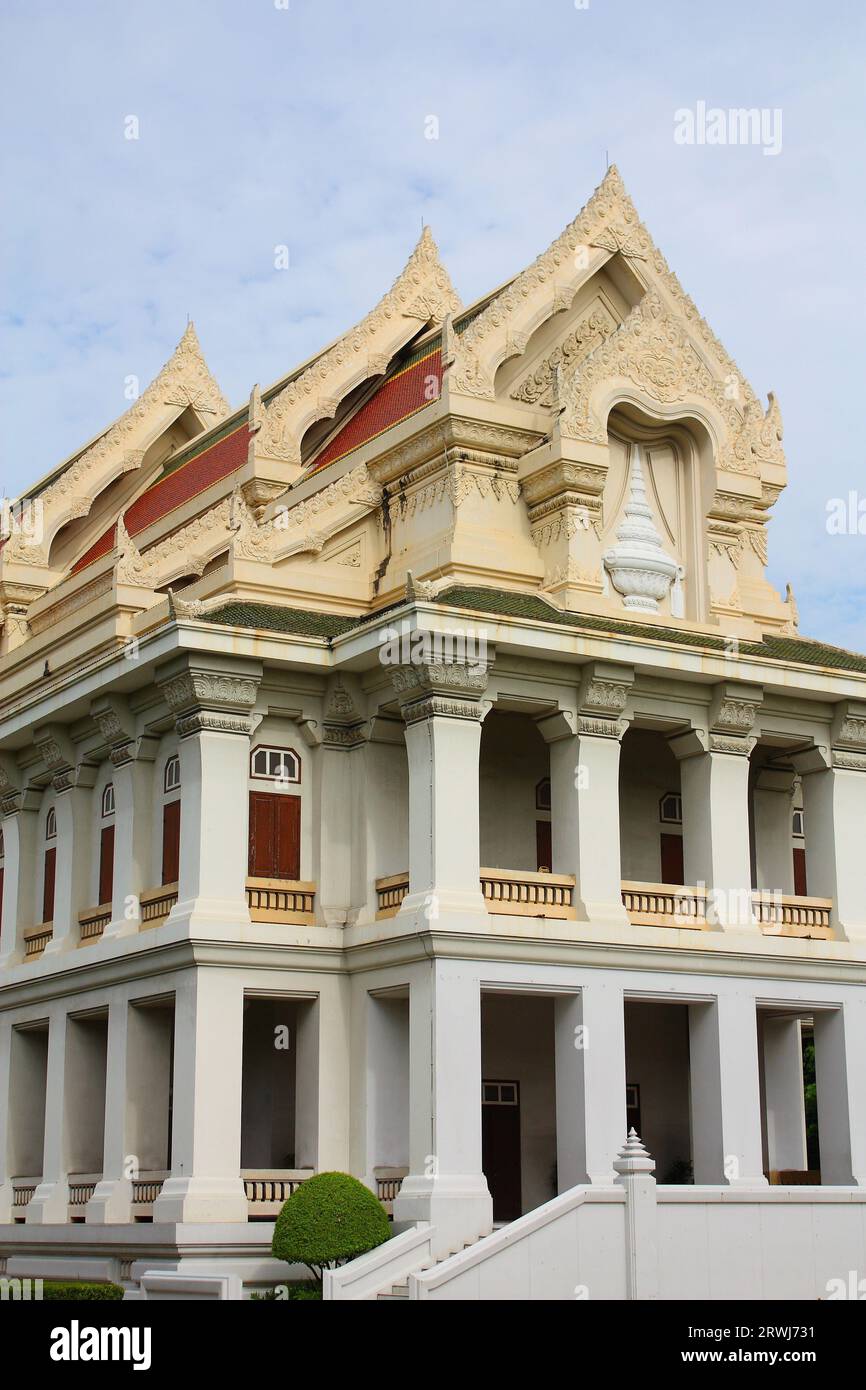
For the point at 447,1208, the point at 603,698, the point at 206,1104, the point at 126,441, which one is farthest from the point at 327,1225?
the point at 126,441

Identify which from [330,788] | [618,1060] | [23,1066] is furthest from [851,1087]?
[23,1066]

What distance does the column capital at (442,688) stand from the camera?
24.8m

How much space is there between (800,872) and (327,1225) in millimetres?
11600

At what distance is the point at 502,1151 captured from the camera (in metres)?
27.6

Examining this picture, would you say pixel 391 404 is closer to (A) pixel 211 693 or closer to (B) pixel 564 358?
(B) pixel 564 358

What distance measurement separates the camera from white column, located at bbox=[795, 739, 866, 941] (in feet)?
91.6

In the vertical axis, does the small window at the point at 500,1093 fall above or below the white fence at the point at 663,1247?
above

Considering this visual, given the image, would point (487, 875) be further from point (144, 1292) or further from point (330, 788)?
point (144, 1292)

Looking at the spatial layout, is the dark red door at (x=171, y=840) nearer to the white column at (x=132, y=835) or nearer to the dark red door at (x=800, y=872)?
the white column at (x=132, y=835)

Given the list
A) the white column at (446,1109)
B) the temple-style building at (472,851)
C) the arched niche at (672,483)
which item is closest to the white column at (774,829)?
the temple-style building at (472,851)

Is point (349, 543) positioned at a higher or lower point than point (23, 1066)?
higher

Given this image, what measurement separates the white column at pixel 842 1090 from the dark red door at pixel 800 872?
3.28m
